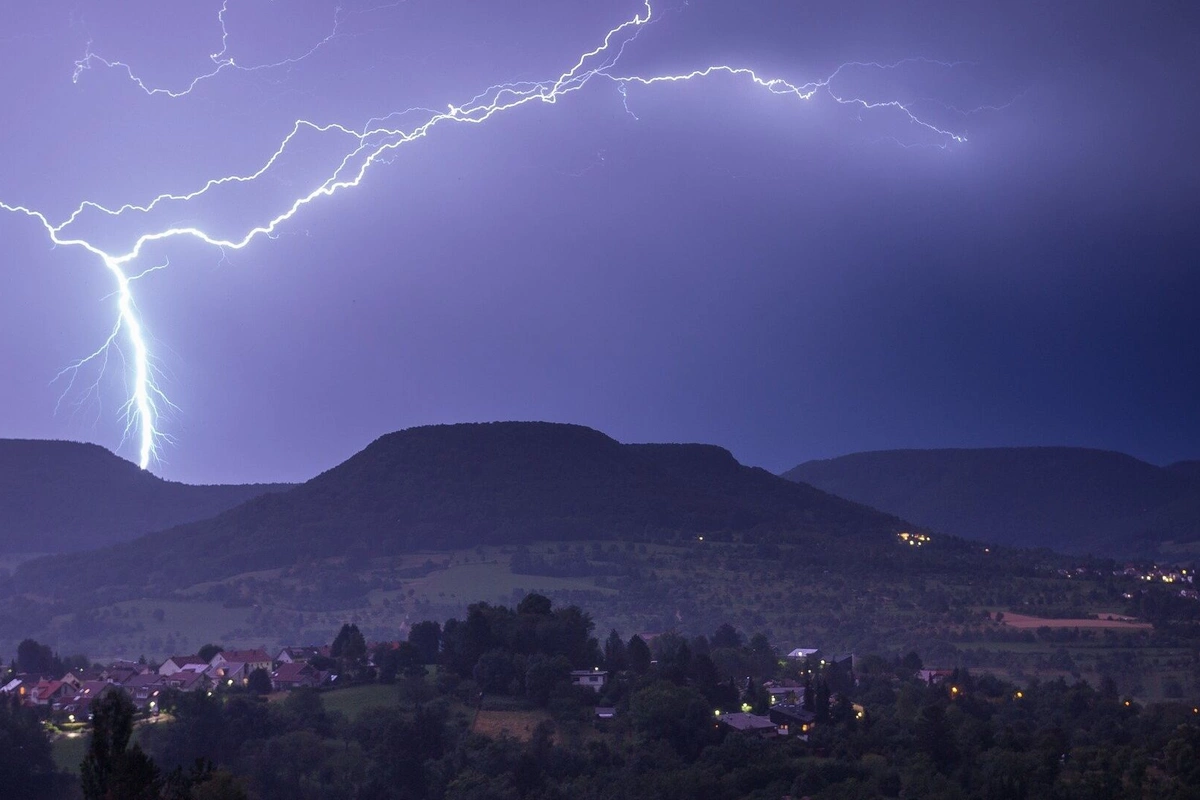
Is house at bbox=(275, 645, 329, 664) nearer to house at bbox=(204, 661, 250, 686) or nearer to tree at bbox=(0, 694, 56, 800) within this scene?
house at bbox=(204, 661, 250, 686)

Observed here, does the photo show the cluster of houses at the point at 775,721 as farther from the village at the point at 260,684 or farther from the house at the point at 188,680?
the house at the point at 188,680

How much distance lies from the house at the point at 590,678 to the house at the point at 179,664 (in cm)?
1601

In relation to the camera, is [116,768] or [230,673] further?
[230,673]

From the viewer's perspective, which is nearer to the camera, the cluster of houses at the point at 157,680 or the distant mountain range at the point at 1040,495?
the cluster of houses at the point at 157,680

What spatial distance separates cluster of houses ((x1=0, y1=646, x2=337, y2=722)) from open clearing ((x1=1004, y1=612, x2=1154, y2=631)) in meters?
36.1

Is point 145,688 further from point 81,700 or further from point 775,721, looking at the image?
point 775,721

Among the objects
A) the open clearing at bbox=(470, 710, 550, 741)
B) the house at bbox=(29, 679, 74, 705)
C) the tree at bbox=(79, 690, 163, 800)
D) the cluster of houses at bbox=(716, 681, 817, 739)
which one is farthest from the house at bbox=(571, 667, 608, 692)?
the tree at bbox=(79, 690, 163, 800)

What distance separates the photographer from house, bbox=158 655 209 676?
175 feet

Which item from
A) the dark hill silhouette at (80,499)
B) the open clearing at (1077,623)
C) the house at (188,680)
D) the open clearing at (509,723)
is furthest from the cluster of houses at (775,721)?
the dark hill silhouette at (80,499)

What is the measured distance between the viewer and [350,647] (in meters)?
50.3

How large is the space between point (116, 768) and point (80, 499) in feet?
387

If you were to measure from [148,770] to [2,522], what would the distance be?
116m

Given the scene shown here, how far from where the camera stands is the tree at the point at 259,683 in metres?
46.2

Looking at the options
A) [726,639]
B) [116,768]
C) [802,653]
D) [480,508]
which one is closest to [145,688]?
[726,639]
